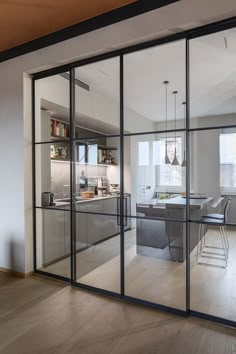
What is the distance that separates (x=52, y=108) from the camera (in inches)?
150

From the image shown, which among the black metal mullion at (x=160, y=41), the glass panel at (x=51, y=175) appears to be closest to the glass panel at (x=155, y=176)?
the black metal mullion at (x=160, y=41)

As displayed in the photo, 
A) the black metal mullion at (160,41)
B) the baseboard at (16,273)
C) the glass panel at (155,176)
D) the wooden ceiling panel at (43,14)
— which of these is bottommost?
the baseboard at (16,273)

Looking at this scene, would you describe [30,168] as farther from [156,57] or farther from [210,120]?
[210,120]

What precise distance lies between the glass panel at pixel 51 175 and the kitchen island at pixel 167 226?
1.20 metres

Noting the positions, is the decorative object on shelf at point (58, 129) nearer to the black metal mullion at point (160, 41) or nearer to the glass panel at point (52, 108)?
the glass panel at point (52, 108)

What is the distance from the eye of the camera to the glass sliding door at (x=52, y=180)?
359 cm

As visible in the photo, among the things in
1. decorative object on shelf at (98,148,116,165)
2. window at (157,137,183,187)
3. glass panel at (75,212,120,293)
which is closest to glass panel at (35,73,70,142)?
decorative object on shelf at (98,148,116,165)

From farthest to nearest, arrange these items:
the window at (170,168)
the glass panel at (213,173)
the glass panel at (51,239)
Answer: the glass panel at (51,239)
the window at (170,168)
the glass panel at (213,173)

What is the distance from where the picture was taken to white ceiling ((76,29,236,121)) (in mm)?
2529

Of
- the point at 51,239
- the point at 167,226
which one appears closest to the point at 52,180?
the point at 51,239

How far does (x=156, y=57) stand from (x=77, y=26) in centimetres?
101

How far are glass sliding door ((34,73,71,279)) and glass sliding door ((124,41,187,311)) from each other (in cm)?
103

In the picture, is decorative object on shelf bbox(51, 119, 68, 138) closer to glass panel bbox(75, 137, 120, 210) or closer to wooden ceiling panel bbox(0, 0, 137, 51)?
glass panel bbox(75, 137, 120, 210)

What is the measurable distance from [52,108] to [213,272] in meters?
3.12
